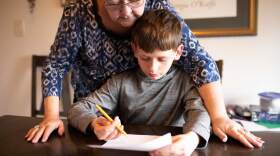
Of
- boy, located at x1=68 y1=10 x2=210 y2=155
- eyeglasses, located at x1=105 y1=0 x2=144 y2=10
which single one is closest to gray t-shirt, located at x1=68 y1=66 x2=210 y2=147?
boy, located at x1=68 y1=10 x2=210 y2=155

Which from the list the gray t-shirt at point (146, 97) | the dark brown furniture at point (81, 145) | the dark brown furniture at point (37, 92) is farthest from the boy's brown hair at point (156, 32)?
the dark brown furniture at point (37, 92)

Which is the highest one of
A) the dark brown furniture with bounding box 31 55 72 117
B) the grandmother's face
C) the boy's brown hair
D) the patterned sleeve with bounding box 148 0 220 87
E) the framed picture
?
the framed picture

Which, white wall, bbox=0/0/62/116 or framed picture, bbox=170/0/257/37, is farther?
white wall, bbox=0/0/62/116

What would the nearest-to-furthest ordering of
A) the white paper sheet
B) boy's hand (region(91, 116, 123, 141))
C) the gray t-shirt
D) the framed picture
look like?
the white paper sheet → boy's hand (region(91, 116, 123, 141)) → the gray t-shirt → the framed picture

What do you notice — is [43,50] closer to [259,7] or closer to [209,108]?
[259,7]

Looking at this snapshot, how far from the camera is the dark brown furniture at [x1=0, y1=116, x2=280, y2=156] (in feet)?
2.42

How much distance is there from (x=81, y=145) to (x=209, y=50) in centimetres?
165

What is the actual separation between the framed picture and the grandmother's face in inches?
53.4

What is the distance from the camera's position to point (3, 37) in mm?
2672

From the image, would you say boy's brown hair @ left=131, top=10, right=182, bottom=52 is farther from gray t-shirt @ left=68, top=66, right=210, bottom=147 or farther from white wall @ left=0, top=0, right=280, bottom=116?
white wall @ left=0, top=0, right=280, bottom=116

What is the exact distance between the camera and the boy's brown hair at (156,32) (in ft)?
3.08

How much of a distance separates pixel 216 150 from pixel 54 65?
604 mm

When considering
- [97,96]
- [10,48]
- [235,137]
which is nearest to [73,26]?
[97,96]

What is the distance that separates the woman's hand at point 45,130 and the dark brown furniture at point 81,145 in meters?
0.02
